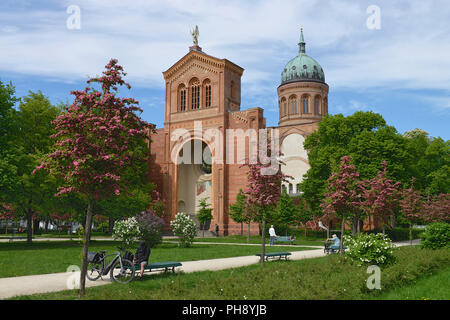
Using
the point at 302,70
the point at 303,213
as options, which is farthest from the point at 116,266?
the point at 302,70

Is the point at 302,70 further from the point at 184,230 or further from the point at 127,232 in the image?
the point at 127,232

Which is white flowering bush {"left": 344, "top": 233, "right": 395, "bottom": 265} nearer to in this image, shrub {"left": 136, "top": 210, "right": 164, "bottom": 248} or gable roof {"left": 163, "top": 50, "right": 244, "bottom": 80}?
shrub {"left": 136, "top": 210, "right": 164, "bottom": 248}

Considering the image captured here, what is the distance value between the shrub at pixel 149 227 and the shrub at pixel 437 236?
13698 millimetres

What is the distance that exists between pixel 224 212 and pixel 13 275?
109ft

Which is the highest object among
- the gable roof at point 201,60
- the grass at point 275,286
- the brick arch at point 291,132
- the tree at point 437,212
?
the gable roof at point 201,60

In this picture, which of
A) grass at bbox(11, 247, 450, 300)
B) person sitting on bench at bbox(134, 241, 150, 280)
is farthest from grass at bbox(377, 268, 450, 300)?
person sitting on bench at bbox(134, 241, 150, 280)

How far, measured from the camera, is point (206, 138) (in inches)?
1885

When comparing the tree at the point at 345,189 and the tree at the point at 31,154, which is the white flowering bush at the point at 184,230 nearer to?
the tree at the point at 31,154

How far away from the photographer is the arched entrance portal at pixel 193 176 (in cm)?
5219

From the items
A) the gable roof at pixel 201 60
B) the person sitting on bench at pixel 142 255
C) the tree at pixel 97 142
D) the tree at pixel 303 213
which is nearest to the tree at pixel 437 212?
the tree at pixel 303 213

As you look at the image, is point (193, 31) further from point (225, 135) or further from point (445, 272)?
point (445, 272)

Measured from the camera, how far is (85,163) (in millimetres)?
9219

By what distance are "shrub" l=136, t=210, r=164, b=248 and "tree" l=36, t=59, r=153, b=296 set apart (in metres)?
12.3

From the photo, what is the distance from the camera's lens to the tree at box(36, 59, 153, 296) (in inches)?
364
